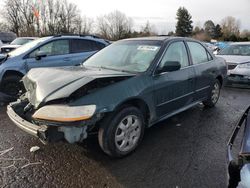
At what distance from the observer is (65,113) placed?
2.58 metres

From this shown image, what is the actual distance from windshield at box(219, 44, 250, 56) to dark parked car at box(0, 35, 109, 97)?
5.05 m

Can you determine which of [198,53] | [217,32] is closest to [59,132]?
[198,53]

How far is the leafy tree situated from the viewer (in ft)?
211

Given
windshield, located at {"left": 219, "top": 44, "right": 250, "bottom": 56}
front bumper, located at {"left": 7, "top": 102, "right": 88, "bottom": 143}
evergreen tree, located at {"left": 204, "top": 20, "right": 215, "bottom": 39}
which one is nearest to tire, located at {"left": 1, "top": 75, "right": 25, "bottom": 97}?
front bumper, located at {"left": 7, "top": 102, "right": 88, "bottom": 143}

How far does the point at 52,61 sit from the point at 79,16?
2030 inches

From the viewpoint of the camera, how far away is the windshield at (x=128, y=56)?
366 centimetres

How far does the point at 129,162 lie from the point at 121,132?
0.41 m

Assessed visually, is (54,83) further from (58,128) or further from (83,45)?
(83,45)

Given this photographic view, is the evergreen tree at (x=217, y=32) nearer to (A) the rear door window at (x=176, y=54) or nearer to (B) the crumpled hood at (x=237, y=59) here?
(B) the crumpled hood at (x=237, y=59)

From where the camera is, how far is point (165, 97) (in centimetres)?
372

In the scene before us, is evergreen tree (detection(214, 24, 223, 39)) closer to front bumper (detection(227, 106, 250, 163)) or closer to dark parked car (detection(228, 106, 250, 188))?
front bumper (detection(227, 106, 250, 163))

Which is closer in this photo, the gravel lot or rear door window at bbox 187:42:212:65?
the gravel lot

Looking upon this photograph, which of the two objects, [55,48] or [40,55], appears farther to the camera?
[55,48]

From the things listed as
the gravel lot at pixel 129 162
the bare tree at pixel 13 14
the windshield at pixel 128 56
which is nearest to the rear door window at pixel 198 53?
the windshield at pixel 128 56
